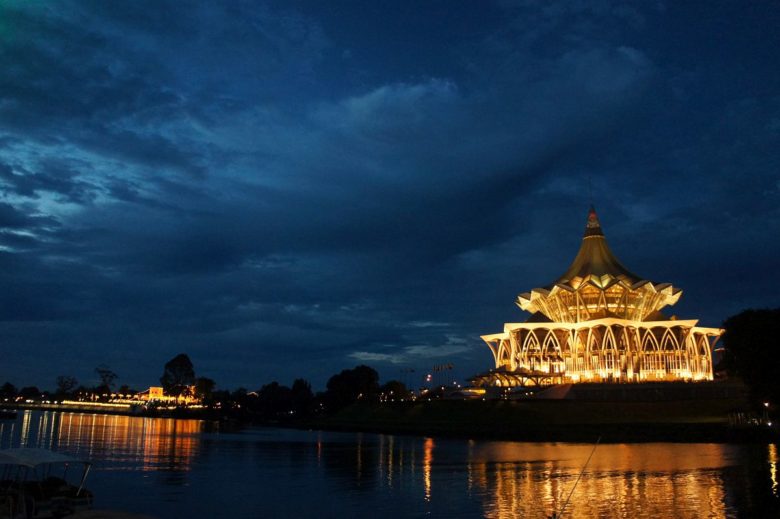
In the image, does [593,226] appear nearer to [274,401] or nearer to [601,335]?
[601,335]

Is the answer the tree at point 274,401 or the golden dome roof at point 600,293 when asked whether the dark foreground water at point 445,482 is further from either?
the tree at point 274,401

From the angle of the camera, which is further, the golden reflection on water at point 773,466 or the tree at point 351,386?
the tree at point 351,386

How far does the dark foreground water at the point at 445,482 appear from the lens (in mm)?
20781

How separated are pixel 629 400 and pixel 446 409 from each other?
58.0 ft

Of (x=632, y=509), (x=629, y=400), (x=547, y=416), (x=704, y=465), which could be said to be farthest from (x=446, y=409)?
(x=632, y=509)

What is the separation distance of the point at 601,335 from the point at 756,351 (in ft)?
126

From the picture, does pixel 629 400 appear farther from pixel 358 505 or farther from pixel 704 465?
pixel 358 505

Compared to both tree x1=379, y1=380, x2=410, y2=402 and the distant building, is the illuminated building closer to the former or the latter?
tree x1=379, y1=380, x2=410, y2=402

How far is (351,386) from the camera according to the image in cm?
10694

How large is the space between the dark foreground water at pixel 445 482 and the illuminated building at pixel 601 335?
38.5 metres

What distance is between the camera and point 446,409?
235 feet

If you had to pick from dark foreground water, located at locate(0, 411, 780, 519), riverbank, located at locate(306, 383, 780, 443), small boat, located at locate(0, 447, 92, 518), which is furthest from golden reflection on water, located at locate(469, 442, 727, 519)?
small boat, located at locate(0, 447, 92, 518)

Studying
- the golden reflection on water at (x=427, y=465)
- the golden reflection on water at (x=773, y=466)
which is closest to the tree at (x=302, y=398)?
the golden reflection on water at (x=427, y=465)

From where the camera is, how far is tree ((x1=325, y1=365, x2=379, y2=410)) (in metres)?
106
